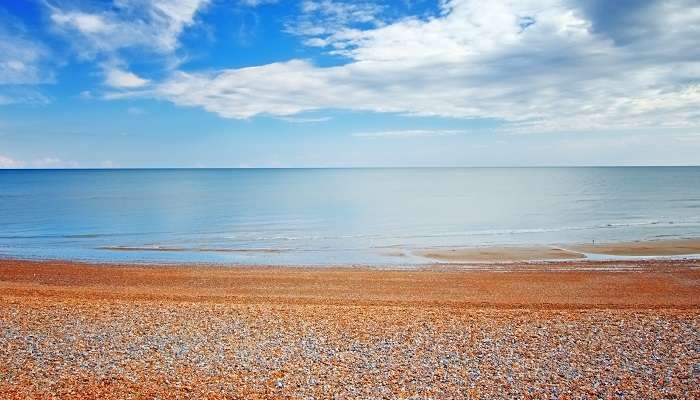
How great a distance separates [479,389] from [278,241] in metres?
27.8

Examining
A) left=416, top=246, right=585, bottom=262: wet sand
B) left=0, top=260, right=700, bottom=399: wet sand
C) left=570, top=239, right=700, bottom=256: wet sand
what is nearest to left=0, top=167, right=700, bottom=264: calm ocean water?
left=416, top=246, right=585, bottom=262: wet sand

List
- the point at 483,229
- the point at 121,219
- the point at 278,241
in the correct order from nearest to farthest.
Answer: the point at 278,241
the point at 483,229
the point at 121,219

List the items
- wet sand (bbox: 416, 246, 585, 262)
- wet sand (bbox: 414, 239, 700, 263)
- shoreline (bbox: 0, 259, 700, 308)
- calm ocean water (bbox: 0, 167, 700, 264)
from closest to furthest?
shoreline (bbox: 0, 259, 700, 308)
wet sand (bbox: 416, 246, 585, 262)
wet sand (bbox: 414, 239, 700, 263)
calm ocean water (bbox: 0, 167, 700, 264)

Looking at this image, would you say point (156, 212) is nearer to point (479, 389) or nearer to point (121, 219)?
point (121, 219)

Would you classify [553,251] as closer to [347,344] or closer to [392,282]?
[392,282]

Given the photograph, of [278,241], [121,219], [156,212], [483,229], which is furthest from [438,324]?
[156,212]

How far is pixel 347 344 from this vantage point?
38.1 feet

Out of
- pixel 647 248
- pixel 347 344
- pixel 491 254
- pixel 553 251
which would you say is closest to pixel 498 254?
pixel 491 254

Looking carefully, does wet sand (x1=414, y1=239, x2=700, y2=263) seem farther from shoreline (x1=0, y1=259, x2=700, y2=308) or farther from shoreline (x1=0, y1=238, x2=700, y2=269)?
shoreline (x1=0, y1=259, x2=700, y2=308)

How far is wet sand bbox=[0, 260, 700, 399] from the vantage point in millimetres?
9328

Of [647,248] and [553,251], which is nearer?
[553,251]

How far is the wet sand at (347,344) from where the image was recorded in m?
9.33

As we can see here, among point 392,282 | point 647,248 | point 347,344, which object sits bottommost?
point 647,248

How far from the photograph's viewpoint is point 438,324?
1319 centimetres
